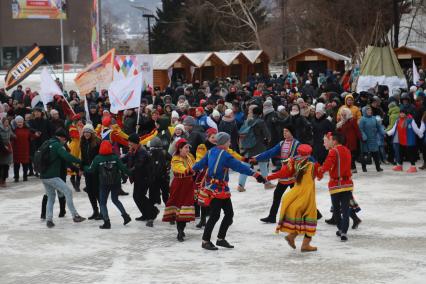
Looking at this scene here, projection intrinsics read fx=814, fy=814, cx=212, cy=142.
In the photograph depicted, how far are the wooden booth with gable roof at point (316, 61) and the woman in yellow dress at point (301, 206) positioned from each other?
28.0 m

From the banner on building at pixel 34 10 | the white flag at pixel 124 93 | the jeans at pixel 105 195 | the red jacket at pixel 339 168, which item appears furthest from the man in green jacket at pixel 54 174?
the banner on building at pixel 34 10

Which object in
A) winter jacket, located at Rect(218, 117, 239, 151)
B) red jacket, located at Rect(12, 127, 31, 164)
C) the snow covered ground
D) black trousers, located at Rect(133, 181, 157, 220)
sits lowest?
the snow covered ground

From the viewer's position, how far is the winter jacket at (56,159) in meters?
11.8

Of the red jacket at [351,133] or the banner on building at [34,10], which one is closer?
the red jacket at [351,133]

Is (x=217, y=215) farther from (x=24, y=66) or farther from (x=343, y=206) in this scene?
(x=24, y=66)

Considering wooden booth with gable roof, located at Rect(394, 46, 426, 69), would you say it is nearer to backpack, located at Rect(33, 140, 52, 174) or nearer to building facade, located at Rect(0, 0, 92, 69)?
backpack, located at Rect(33, 140, 52, 174)

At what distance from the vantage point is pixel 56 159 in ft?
39.0

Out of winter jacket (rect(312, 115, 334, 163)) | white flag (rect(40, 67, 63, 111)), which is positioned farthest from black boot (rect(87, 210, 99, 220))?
white flag (rect(40, 67, 63, 111))

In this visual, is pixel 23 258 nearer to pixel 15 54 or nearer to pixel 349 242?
pixel 349 242

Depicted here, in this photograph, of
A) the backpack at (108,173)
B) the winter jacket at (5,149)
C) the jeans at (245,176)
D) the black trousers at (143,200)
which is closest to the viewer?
the backpack at (108,173)

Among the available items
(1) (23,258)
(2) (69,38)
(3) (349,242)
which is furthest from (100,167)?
(2) (69,38)

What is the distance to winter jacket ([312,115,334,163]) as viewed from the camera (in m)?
15.2

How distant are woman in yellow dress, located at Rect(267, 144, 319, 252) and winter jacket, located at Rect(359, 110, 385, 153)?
6.69m

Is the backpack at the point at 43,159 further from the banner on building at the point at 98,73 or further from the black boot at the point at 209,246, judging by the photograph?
the banner on building at the point at 98,73
